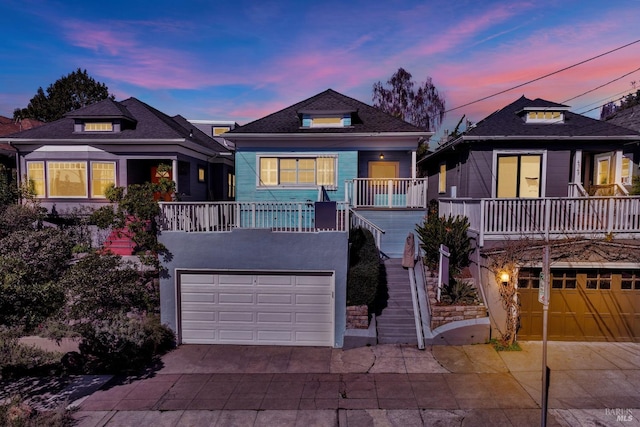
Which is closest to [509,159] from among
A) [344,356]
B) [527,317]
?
[527,317]

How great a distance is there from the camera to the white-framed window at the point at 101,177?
1554 cm

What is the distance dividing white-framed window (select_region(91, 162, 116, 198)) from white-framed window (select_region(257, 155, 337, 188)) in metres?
6.41

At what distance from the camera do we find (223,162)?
837 inches

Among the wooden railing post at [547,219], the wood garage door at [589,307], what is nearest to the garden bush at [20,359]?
Result: the wood garage door at [589,307]

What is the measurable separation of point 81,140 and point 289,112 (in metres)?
8.72

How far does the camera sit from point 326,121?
50.2ft

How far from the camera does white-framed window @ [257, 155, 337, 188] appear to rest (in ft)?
49.5

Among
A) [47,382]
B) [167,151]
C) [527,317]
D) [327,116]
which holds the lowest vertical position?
[47,382]

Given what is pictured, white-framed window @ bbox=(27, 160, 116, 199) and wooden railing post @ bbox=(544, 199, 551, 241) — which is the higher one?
white-framed window @ bbox=(27, 160, 116, 199)

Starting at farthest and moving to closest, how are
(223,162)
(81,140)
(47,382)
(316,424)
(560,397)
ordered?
(223,162) → (81,140) → (47,382) → (560,397) → (316,424)

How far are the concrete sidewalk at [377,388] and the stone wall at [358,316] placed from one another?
69cm

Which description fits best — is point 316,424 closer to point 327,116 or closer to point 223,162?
point 327,116

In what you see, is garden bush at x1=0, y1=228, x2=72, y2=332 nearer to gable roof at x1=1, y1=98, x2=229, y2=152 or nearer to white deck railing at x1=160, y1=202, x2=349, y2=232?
white deck railing at x1=160, y1=202, x2=349, y2=232

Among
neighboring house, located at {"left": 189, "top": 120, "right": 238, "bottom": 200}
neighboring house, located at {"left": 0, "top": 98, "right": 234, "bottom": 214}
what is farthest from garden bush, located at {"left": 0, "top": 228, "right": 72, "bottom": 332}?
neighboring house, located at {"left": 189, "top": 120, "right": 238, "bottom": 200}
